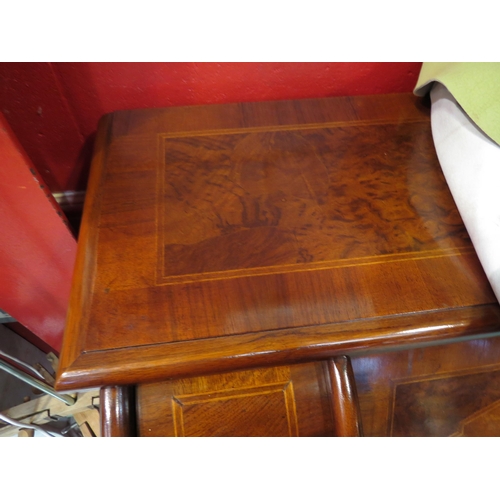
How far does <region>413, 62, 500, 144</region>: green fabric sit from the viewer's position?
1.66ft

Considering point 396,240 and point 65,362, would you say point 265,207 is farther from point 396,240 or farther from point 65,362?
point 65,362

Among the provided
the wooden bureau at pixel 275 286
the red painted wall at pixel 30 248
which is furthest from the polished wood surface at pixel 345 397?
the red painted wall at pixel 30 248

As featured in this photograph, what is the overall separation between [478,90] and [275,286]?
37cm

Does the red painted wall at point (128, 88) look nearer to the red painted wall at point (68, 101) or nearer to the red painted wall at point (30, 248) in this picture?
the red painted wall at point (68, 101)

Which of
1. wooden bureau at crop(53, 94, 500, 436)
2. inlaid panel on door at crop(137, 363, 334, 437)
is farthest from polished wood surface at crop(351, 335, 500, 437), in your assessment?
inlaid panel on door at crop(137, 363, 334, 437)

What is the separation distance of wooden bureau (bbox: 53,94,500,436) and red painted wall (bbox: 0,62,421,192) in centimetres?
7

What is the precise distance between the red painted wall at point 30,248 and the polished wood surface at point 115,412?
1.00 ft

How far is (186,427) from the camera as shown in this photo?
0.47 metres

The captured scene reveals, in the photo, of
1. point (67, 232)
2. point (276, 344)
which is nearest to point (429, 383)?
point (276, 344)

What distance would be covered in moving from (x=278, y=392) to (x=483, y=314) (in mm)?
242

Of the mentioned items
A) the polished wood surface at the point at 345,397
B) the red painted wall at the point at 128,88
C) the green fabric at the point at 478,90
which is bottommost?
the polished wood surface at the point at 345,397

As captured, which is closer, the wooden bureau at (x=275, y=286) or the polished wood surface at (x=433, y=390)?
the wooden bureau at (x=275, y=286)

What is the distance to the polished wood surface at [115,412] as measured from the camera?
0.44m
